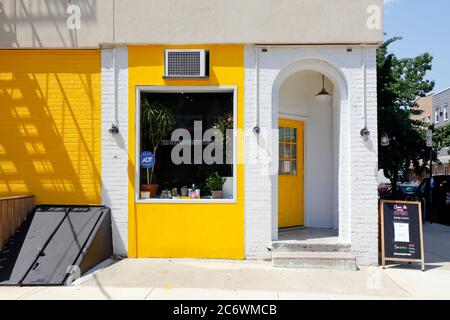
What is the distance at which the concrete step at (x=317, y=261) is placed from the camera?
651 centimetres

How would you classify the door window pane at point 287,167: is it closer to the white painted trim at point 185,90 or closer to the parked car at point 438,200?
the white painted trim at point 185,90

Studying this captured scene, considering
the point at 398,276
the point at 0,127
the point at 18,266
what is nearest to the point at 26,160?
the point at 0,127

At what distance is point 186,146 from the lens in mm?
7684

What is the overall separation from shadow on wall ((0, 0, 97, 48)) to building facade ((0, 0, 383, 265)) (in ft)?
0.06

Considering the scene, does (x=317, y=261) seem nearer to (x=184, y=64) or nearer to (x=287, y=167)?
(x=287, y=167)

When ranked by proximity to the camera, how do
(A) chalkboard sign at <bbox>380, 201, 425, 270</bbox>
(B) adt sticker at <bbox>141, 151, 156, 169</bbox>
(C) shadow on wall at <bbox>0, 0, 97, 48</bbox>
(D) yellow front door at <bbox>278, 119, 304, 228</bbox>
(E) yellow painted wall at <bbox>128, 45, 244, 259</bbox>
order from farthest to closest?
1. (D) yellow front door at <bbox>278, 119, 304, 228</bbox>
2. (B) adt sticker at <bbox>141, 151, 156, 169</bbox>
3. (C) shadow on wall at <bbox>0, 0, 97, 48</bbox>
4. (E) yellow painted wall at <bbox>128, 45, 244, 259</bbox>
5. (A) chalkboard sign at <bbox>380, 201, 425, 270</bbox>

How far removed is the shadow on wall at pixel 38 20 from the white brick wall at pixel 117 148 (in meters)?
0.89

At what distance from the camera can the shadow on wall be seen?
23.7ft

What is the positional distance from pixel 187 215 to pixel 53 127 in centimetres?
296

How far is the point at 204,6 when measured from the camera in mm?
7105

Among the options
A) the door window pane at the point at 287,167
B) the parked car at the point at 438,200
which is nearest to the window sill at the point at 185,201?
the door window pane at the point at 287,167

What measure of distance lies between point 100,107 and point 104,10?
5.81ft

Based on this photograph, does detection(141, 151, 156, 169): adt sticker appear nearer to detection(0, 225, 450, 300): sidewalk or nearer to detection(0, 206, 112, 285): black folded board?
detection(0, 206, 112, 285): black folded board

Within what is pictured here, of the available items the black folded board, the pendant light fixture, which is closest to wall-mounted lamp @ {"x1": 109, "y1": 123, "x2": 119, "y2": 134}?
the black folded board
